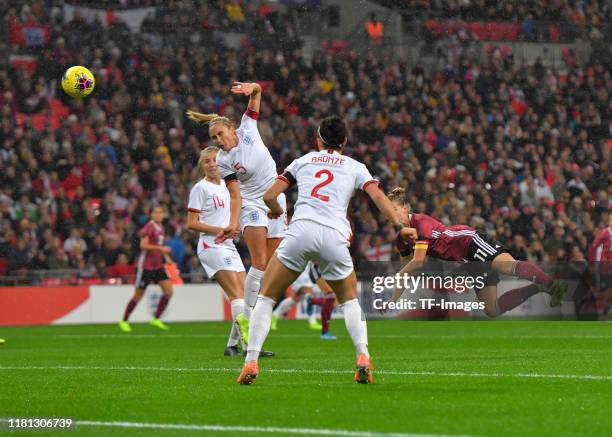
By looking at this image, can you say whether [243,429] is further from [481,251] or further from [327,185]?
[481,251]

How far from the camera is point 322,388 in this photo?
9078 millimetres

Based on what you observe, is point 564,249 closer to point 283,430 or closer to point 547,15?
point 547,15

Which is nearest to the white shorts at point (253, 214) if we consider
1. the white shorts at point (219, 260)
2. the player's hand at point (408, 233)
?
the white shorts at point (219, 260)

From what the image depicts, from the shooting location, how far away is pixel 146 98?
28828mm

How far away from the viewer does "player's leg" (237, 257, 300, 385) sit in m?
9.29

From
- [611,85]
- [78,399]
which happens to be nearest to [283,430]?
[78,399]

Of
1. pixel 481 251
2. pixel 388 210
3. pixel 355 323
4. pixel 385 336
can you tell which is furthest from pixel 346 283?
pixel 385 336

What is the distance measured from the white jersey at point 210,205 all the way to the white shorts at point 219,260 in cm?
8

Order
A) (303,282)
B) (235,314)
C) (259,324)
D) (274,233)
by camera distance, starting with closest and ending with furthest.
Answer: (259,324) → (235,314) → (274,233) → (303,282)

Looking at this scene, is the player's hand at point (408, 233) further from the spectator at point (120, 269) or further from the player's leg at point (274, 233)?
the spectator at point (120, 269)

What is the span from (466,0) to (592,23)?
154 inches

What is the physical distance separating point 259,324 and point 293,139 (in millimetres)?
20039

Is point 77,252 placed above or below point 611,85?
below
